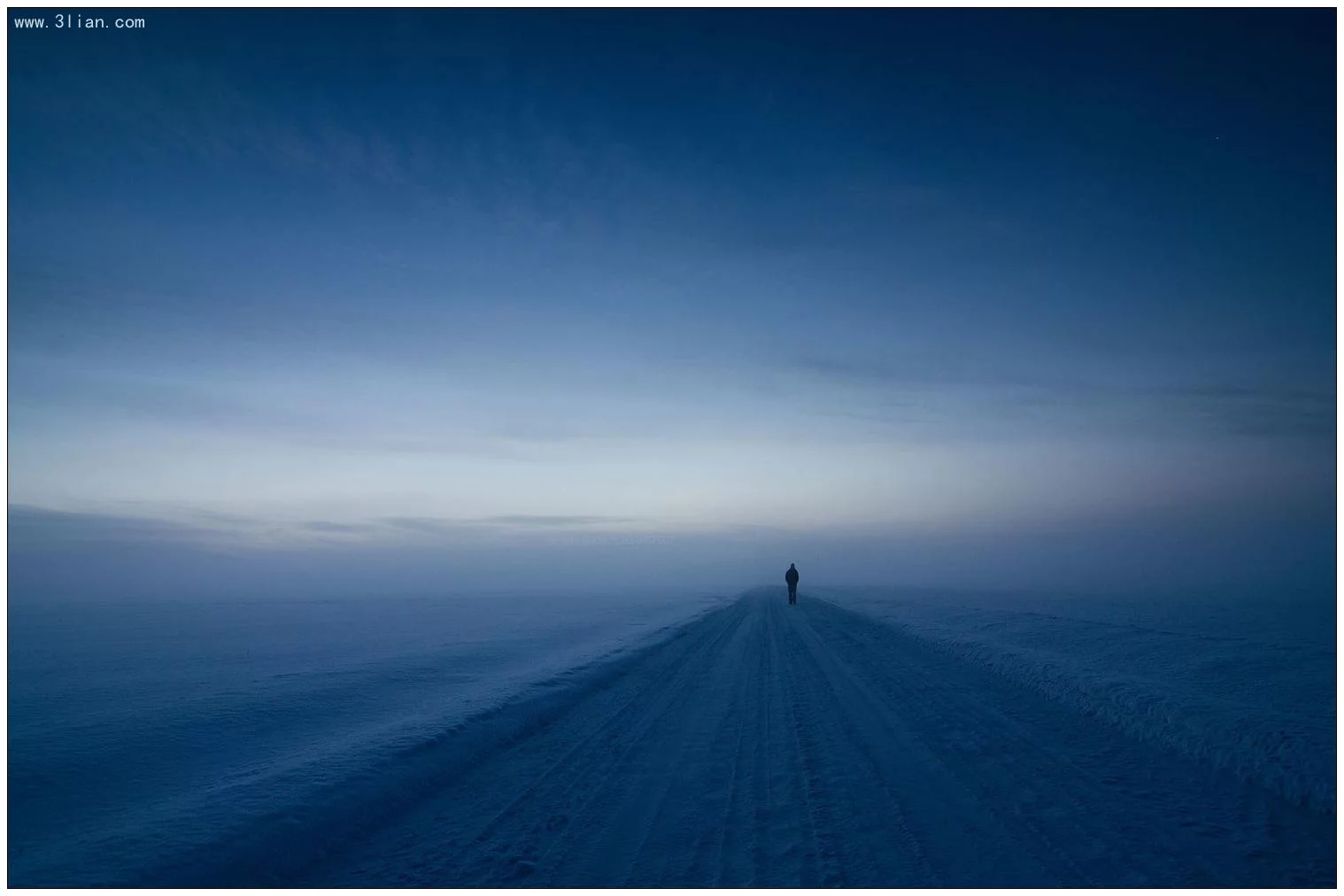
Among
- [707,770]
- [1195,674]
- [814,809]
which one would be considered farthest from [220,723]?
[1195,674]

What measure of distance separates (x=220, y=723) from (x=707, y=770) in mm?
10084

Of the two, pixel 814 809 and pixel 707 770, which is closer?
pixel 814 809

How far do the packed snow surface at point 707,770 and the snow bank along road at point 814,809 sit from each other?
0.03m

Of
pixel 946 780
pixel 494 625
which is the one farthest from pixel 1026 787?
pixel 494 625

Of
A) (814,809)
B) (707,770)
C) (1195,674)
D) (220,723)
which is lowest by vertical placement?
(220,723)

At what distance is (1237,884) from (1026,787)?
1.77m

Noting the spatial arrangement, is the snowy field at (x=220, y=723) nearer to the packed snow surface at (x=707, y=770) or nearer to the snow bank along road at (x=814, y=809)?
the packed snow surface at (x=707, y=770)

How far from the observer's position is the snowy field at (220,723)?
668 cm

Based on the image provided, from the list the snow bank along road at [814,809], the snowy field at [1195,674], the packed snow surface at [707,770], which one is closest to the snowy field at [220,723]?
the packed snow surface at [707,770]

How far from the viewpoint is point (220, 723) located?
1158 centimetres

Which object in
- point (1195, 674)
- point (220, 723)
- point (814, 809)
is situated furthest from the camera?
point (1195, 674)

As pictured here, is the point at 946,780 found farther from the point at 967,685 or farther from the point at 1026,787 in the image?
the point at 967,685

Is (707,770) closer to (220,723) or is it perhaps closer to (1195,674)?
(220,723)

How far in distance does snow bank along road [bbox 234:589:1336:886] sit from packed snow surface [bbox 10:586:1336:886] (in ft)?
0.11
